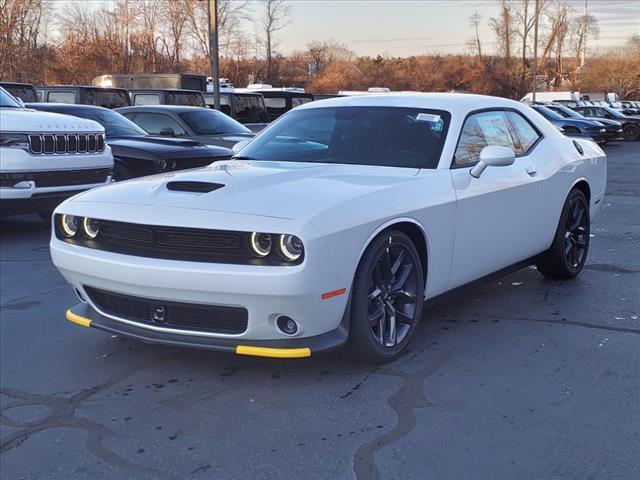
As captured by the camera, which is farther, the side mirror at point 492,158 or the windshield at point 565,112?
the windshield at point 565,112

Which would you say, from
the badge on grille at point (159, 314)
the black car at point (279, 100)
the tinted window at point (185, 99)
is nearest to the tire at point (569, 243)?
the badge on grille at point (159, 314)

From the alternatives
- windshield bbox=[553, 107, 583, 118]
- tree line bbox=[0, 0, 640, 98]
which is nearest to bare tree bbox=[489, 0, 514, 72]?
tree line bbox=[0, 0, 640, 98]

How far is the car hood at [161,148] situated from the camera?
914 centimetres

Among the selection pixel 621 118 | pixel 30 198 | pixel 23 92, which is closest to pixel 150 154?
pixel 30 198

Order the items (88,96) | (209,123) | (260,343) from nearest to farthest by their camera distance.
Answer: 1. (260,343)
2. (209,123)
3. (88,96)

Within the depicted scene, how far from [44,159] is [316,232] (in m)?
5.22

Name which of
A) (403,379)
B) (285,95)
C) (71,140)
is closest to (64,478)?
(403,379)

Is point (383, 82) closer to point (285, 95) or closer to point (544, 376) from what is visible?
point (285, 95)

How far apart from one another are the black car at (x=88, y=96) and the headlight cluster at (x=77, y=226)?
1314 cm

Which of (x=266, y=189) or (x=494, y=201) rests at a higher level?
(x=266, y=189)

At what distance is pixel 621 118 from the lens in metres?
31.3

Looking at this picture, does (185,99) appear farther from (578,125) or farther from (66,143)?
(578,125)

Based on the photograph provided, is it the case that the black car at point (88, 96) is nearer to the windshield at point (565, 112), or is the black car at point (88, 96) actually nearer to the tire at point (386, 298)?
the tire at point (386, 298)

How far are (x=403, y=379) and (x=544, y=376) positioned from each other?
0.75 m
